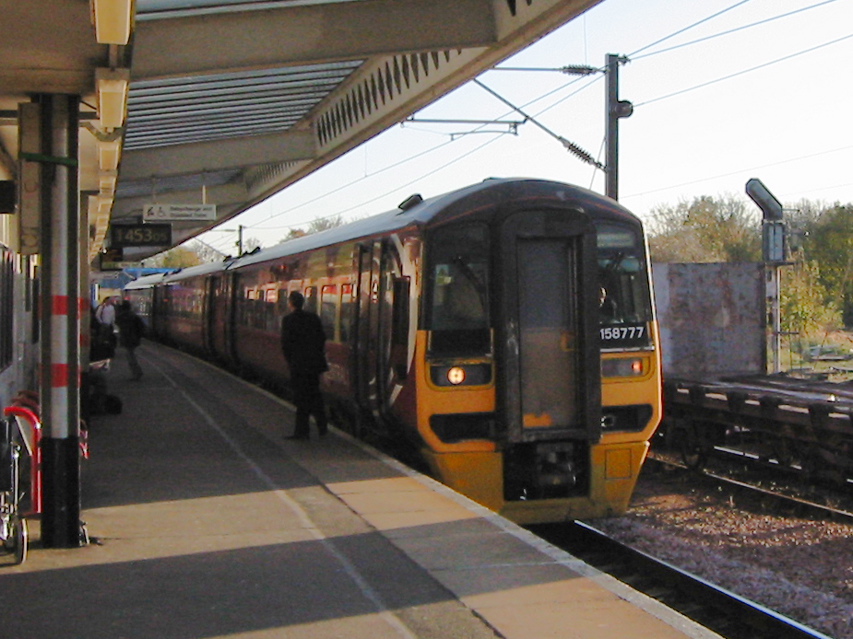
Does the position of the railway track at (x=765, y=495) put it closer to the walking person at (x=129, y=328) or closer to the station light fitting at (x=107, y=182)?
the station light fitting at (x=107, y=182)

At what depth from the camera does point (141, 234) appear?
70.0ft

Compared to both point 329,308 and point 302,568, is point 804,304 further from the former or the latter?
point 302,568

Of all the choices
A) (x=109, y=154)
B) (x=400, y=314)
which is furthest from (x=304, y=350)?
(x=109, y=154)

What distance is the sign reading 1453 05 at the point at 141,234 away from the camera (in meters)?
21.2

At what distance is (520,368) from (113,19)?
515cm

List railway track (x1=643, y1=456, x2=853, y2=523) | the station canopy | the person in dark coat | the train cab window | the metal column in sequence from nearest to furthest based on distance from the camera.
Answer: the station canopy < the metal column < the train cab window < railway track (x1=643, y1=456, x2=853, y2=523) < the person in dark coat

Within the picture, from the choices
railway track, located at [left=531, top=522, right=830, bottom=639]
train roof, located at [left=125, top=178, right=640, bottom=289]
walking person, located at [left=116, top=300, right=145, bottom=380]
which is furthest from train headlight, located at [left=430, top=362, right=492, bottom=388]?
walking person, located at [left=116, top=300, right=145, bottom=380]

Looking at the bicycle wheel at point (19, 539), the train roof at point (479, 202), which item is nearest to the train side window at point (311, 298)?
the train roof at point (479, 202)

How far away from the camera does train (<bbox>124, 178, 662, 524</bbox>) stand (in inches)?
387

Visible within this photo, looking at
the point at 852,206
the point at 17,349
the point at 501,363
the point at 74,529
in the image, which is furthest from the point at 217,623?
the point at 852,206

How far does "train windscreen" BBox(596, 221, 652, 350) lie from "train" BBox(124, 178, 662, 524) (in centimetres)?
1

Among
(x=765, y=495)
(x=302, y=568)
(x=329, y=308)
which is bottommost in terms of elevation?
(x=765, y=495)

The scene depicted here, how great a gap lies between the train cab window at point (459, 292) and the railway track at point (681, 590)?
1961 mm

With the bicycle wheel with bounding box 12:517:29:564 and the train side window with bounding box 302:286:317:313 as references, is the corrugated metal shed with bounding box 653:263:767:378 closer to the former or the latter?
the train side window with bounding box 302:286:317:313
